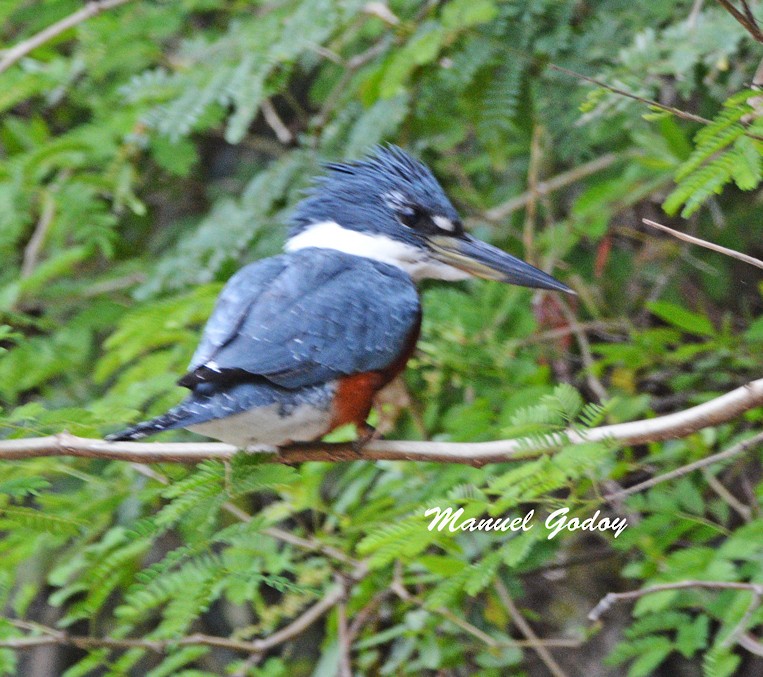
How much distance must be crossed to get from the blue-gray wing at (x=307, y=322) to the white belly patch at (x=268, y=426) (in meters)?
0.06

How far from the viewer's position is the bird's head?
8.05 ft

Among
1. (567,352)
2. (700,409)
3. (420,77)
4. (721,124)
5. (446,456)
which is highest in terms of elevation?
(721,124)

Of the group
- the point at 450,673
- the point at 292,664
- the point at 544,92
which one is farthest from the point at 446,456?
the point at 292,664

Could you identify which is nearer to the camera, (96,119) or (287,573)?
(287,573)

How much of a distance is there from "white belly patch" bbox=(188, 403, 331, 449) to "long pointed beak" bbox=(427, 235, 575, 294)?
2.07 feet

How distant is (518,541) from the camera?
2.11 meters

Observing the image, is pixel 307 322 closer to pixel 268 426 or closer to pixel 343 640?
pixel 268 426

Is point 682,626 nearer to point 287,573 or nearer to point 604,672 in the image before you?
point 604,672

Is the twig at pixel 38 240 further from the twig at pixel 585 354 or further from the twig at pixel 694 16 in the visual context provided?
the twig at pixel 694 16

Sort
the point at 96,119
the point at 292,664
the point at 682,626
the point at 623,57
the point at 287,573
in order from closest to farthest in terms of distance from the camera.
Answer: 1. the point at 682,626
2. the point at 623,57
3. the point at 287,573
4. the point at 292,664
5. the point at 96,119

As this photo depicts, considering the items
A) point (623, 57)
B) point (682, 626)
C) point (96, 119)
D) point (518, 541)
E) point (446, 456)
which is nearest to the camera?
point (446, 456)

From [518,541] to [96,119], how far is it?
2515 millimetres

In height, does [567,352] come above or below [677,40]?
below

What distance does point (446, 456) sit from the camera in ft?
5.84
